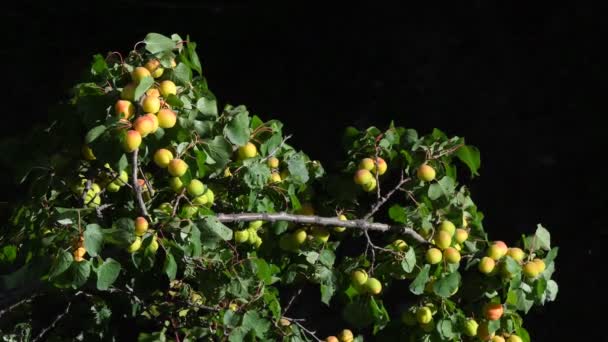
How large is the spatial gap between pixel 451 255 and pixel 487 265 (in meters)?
0.06

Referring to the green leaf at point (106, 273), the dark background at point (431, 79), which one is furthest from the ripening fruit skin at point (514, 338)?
the dark background at point (431, 79)

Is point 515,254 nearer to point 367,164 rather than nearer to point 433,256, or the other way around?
point 433,256

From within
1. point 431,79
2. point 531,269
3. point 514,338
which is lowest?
point 431,79

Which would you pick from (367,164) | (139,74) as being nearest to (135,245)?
(139,74)

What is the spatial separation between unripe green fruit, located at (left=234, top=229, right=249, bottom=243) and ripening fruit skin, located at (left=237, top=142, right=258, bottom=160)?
12 cm

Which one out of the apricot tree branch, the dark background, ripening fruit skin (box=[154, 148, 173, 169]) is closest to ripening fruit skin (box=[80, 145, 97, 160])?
ripening fruit skin (box=[154, 148, 173, 169])

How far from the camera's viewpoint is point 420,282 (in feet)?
4.65

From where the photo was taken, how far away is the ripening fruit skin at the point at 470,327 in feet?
4.83

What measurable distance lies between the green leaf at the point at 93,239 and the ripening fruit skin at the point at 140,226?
6cm

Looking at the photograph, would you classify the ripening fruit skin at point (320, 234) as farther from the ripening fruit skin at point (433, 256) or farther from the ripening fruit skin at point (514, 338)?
the ripening fruit skin at point (514, 338)

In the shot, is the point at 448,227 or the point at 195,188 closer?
the point at 195,188

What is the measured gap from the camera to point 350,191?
152cm

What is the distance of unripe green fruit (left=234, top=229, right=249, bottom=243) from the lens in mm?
1437

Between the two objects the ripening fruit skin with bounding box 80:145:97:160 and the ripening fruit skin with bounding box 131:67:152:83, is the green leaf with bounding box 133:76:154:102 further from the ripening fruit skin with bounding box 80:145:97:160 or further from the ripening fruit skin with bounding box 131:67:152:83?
the ripening fruit skin with bounding box 80:145:97:160
